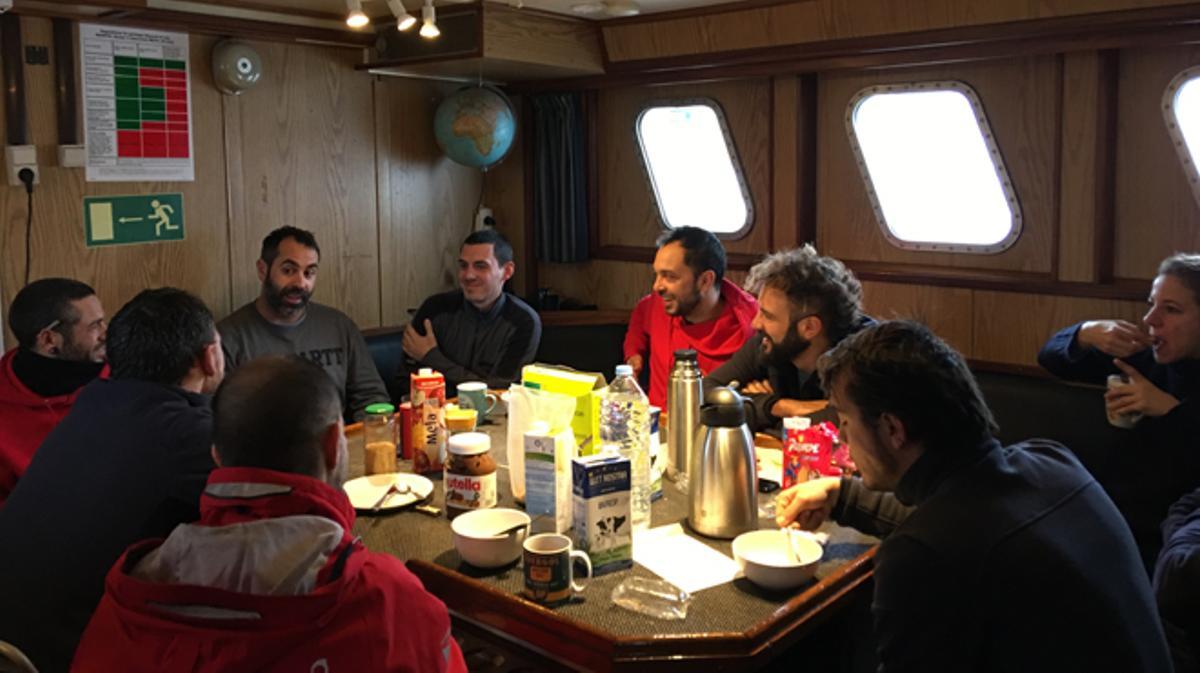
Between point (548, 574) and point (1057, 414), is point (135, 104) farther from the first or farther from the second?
point (1057, 414)

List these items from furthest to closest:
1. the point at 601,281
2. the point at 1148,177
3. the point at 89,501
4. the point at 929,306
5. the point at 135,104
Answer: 1. the point at 601,281
2. the point at 929,306
3. the point at 135,104
4. the point at 1148,177
5. the point at 89,501

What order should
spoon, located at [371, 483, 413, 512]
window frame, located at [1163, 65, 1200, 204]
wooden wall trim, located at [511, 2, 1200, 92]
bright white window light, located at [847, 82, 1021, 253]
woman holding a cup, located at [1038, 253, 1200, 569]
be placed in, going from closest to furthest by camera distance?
1. spoon, located at [371, 483, 413, 512]
2. woman holding a cup, located at [1038, 253, 1200, 569]
3. wooden wall trim, located at [511, 2, 1200, 92]
4. window frame, located at [1163, 65, 1200, 204]
5. bright white window light, located at [847, 82, 1021, 253]

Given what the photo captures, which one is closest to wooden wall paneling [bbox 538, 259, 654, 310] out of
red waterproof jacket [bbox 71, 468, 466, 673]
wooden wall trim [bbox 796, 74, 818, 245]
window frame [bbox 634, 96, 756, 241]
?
window frame [bbox 634, 96, 756, 241]

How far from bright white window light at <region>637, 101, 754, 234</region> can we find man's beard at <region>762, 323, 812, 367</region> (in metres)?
1.88

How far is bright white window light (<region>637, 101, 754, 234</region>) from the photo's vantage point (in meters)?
5.58

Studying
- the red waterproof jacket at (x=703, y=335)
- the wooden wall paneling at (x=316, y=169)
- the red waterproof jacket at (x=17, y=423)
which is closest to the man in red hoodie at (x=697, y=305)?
the red waterproof jacket at (x=703, y=335)

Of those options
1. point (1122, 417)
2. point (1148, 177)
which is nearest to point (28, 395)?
point (1122, 417)

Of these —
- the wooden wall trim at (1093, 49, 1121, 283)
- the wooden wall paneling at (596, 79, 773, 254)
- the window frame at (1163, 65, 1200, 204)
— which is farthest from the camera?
the wooden wall paneling at (596, 79, 773, 254)

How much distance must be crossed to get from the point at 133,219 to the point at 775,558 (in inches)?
136

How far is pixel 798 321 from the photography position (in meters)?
3.56

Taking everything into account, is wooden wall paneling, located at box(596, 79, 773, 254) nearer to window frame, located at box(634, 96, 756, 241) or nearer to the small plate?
window frame, located at box(634, 96, 756, 241)

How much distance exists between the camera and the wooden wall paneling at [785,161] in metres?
5.05

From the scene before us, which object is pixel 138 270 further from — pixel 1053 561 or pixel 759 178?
pixel 1053 561

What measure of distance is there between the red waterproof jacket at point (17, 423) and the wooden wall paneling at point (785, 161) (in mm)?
3259
